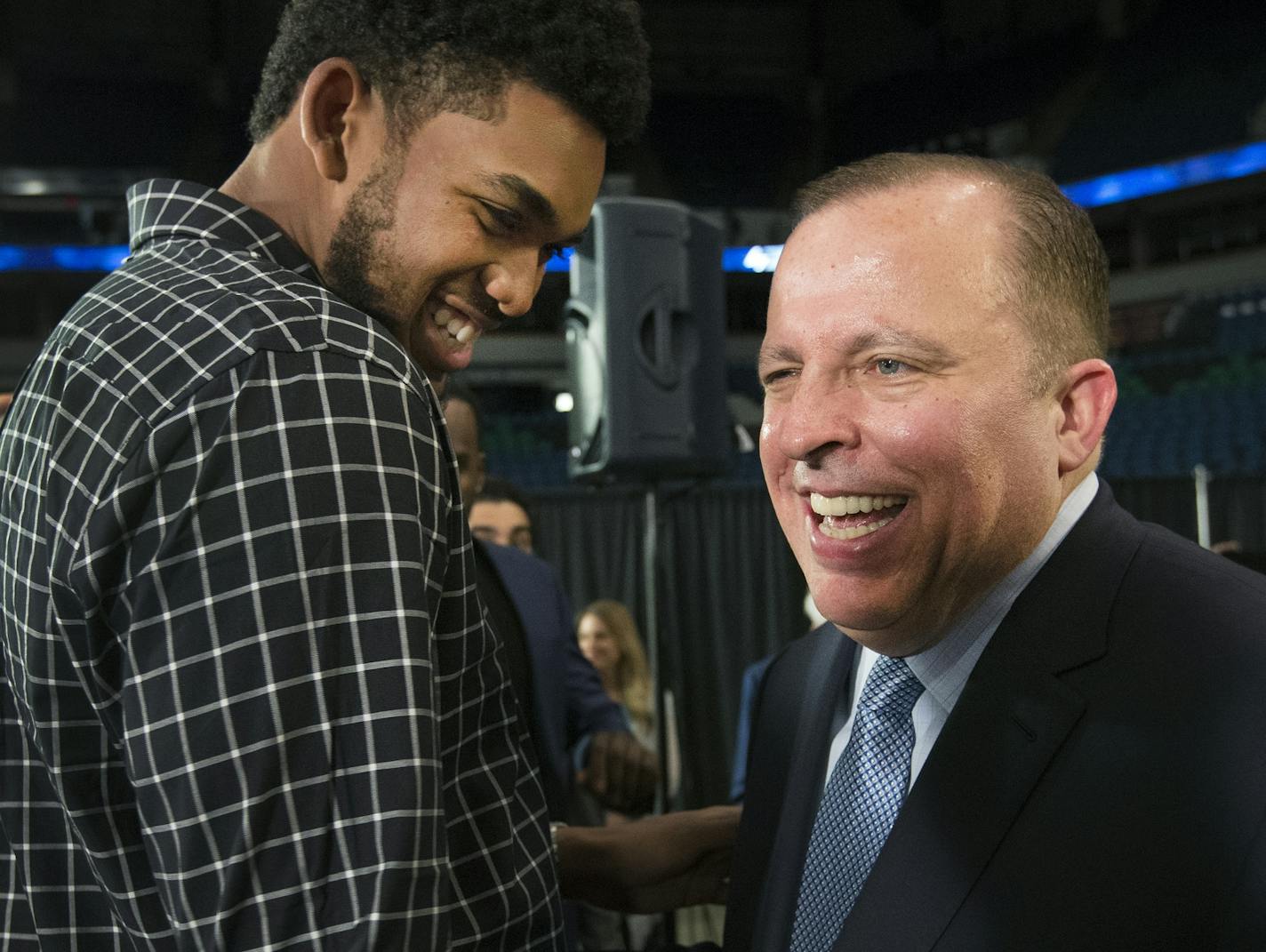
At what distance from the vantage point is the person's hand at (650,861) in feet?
5.10

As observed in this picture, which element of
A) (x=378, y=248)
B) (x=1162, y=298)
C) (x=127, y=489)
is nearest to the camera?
(x=127, y=489)

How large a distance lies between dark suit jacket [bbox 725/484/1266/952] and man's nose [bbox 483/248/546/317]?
58 centimetres

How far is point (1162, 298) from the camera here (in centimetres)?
1268

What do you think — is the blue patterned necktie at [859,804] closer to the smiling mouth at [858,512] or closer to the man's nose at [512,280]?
the smiling mouth at [858,512]

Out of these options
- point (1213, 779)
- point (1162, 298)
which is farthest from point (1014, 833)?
point (1162, 298)

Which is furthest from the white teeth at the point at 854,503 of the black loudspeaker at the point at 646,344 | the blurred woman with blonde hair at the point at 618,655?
the blurred woman with blonde hair at the point at 618,655

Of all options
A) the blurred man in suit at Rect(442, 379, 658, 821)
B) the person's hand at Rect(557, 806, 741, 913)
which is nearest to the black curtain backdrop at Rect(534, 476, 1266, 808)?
the blurred man in suit at Rect(442, 379, 658, 821)

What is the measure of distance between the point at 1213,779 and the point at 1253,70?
46.3 ft

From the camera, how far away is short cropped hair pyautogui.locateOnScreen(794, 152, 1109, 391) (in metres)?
1.11

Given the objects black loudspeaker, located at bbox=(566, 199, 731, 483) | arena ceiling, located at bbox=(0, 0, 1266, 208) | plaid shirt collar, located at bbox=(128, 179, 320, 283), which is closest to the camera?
plaid shirt collar, located at bbox=(128, 179, 320, 283)

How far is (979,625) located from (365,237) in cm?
71

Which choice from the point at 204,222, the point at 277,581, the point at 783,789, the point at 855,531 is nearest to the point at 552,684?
the point at 783,789

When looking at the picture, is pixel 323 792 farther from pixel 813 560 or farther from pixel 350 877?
pixel 813 560

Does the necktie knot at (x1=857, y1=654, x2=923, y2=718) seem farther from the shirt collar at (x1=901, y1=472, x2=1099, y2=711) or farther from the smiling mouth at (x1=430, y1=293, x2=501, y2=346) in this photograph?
the smiling mouth at (x1=430, y1=293, x2=501, y2=346)
